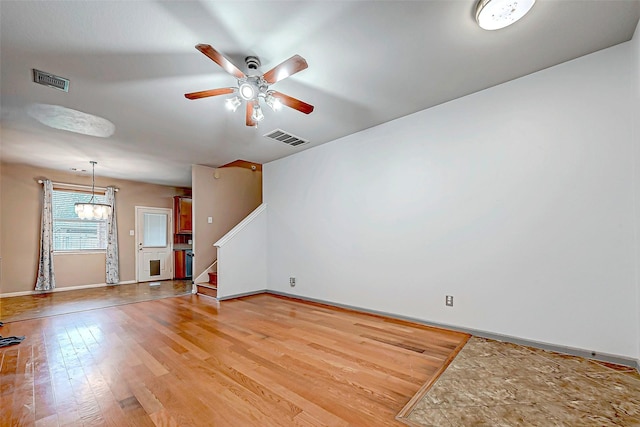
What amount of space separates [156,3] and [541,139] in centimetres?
346

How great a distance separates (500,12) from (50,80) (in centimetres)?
393

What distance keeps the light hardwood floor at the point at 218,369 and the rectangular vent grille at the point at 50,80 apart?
8.72 ft

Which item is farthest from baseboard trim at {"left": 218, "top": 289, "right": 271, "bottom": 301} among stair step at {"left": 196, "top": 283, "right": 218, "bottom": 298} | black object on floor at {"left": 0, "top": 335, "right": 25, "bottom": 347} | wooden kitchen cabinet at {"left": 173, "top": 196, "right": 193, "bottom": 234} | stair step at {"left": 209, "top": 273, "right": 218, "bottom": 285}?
wooden kitchen cabinet at {"left": 173, "top": 196, "right": 193, "bottom": 234}

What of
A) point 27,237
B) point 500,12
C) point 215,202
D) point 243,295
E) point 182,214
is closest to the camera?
point 500,12

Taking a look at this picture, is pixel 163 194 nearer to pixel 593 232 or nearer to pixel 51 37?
pixel 51 37

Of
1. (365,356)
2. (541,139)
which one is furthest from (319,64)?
(365,356)

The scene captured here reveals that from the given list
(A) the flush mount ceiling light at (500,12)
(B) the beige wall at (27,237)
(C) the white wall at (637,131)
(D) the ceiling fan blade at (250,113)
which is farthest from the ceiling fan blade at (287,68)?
(B) the beige wall at (27,237)

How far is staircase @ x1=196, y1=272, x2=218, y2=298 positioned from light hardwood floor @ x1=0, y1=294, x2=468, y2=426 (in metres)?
1.18

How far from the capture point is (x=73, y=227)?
624cm

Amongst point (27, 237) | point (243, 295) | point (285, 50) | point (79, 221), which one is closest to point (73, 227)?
point (79, 221)

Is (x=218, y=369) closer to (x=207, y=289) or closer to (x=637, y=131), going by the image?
(x=207, y=289)

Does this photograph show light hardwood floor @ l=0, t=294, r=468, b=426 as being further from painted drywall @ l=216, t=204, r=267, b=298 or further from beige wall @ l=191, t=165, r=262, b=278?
beige wall @ l=191, t=165, r=262, b=278

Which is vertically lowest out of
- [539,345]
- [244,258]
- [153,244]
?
[539,345]

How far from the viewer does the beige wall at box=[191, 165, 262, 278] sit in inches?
224
